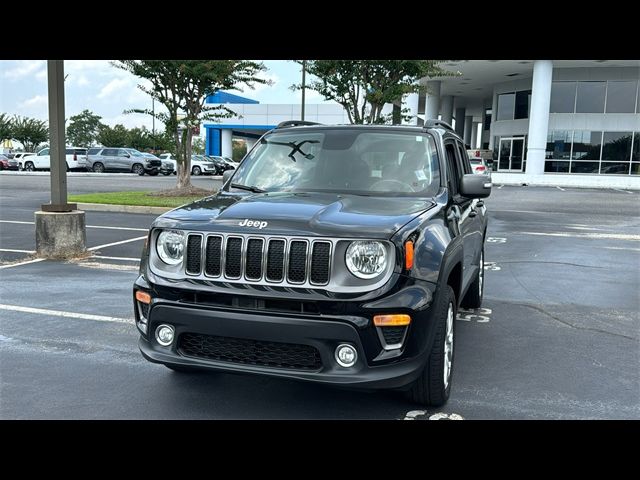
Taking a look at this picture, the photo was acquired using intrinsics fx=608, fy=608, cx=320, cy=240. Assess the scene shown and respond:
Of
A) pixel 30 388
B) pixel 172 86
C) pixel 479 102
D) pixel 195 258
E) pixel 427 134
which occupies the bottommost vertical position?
pixel 30 388

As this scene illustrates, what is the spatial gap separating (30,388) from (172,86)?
16344 mm

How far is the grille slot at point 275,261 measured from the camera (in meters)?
3.49

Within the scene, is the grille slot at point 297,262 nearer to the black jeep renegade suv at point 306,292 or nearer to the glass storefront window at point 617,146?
the black jeep renegade suv at point 306,292

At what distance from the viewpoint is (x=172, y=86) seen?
19.2m

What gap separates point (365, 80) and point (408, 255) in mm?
17813

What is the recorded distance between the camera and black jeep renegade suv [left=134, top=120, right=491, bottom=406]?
133 inches

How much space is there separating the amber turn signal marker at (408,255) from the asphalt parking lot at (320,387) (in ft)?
3.50

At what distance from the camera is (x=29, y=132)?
2569 inches

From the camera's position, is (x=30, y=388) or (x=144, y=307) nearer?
(x=144, y=307)

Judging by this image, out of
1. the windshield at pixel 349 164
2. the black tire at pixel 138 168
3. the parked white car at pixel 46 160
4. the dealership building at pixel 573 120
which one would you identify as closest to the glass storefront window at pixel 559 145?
the dealership building at pixel 573 120

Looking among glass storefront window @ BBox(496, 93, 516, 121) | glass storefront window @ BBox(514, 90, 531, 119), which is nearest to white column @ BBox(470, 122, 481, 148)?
glass storefront window @ BBox(496, 93, 516, 121)

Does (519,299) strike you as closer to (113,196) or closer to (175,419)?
(175,419)
